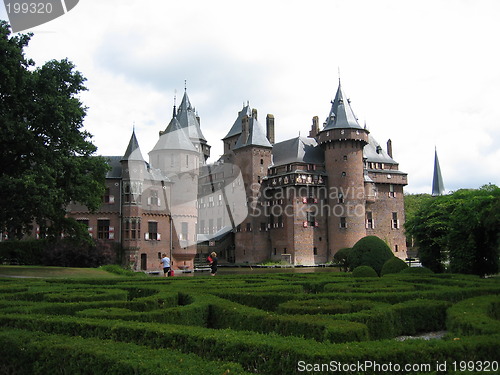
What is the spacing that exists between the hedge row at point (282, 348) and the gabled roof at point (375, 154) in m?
61.6

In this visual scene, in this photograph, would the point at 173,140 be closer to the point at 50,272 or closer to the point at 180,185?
the point at 180,185

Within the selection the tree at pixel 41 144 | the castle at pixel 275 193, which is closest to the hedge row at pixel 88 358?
the tree at pixel 41 144

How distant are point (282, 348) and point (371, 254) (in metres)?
19.8

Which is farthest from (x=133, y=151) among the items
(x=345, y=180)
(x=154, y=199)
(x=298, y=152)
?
(x=345, y=180)

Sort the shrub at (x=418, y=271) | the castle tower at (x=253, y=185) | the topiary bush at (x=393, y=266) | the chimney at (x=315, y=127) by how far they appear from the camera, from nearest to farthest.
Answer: the shrub at (x=418, y=271), the topiary bush at (x=393, y=266), the castle tower at (x=253, y=185), the chimney at (x=315, y=127)

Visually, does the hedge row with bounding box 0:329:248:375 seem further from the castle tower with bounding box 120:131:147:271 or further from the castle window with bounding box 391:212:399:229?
the castle window with bounding box 391:212:399:229

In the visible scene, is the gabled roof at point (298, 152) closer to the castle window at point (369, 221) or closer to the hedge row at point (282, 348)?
the castle window at point (369, 221)

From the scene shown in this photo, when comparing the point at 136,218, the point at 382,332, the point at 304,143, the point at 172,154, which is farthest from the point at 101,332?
the point at 304,143

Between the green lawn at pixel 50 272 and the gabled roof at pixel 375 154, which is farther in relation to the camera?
the gabled roof at pixel 375 154

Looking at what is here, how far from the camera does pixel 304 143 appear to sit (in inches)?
2537

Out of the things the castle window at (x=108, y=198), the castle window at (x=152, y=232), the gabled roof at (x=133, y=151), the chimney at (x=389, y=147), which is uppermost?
the chimney at (x=389, y=147)

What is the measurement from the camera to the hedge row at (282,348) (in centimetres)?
545

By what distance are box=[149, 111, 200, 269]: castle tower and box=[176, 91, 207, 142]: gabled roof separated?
12.6 meters

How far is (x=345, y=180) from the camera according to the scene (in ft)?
193
